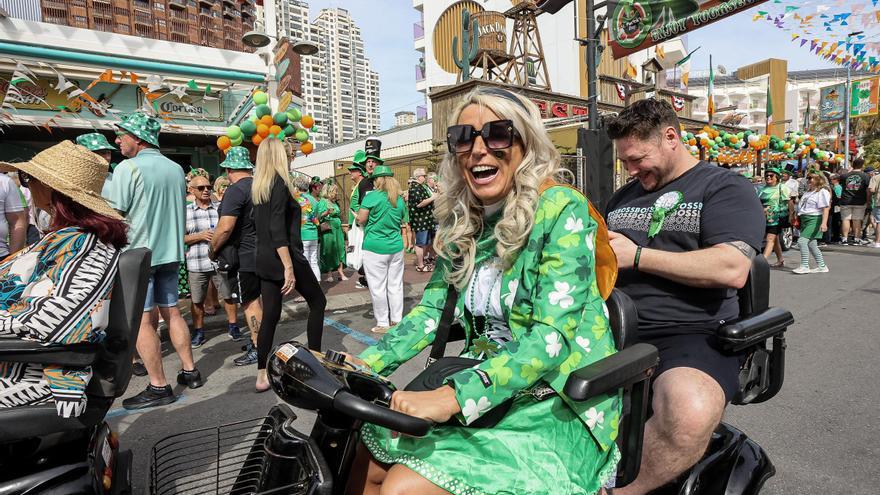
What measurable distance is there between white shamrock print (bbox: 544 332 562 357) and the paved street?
1595 millimetres

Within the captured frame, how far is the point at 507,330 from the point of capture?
163 cm

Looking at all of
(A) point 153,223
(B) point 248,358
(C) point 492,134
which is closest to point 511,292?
(C) point 492,134

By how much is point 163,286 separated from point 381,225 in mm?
2324

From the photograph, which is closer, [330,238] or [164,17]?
[330,238]

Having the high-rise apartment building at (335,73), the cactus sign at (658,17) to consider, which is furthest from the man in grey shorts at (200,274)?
the high-rise apartment building at (335,73)

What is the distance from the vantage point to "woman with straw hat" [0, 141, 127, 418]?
1.86 meters

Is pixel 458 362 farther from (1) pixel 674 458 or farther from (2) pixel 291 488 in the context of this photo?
(1) pixel 674 458

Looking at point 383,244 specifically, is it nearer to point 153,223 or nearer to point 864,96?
point 153,223

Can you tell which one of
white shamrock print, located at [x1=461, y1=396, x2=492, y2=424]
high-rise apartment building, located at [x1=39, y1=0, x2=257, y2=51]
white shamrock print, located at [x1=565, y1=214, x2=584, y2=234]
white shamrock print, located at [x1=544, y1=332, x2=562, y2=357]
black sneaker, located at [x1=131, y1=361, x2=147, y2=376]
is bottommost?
black sneaker, located at [x1=131, y1=361, x2=147, y2=376]

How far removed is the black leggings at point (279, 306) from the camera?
3.87 m

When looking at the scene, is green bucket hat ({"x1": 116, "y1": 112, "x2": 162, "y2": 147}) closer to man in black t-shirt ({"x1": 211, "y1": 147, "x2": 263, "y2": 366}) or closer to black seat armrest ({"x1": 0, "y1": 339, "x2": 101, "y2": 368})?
man in black t-shirt ({"x1": 211, "y1": 147, "x2": 263, "y2": 366})

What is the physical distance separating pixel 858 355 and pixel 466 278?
A: 4.67 m

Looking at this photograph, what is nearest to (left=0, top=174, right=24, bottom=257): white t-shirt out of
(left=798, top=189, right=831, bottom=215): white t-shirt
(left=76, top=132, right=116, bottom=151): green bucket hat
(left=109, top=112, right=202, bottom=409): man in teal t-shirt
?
(left=76, top=132, right=116, bottom=151): green bucket hat

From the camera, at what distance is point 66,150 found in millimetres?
2152
